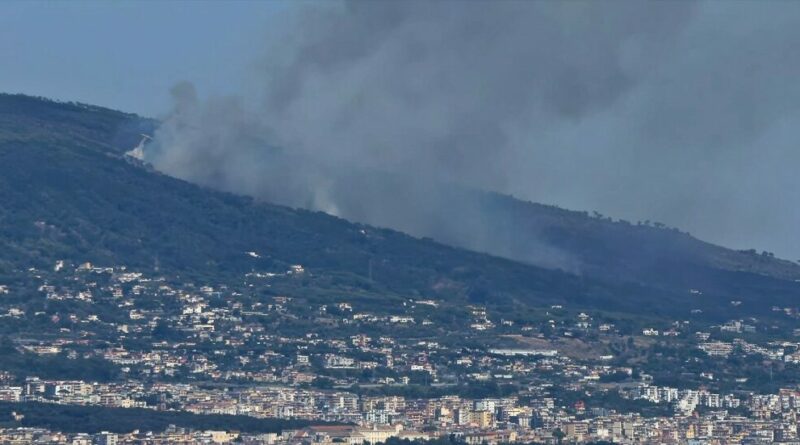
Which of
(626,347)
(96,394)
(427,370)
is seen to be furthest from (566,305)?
(96,394)

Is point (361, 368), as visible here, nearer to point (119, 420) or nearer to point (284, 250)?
point (119, 420)

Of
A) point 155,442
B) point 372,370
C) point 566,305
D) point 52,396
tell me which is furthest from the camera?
point 566,305

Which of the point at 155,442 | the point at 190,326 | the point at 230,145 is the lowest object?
the point at 155,442

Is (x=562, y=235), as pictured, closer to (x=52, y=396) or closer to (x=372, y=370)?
(x=372, y=370)

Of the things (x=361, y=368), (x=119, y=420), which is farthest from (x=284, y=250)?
(x=119, y=420)

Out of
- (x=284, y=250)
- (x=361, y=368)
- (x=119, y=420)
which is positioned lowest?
(x=119, y=420)

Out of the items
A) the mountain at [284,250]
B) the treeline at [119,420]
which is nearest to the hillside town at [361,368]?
the treeline at [119,420]
